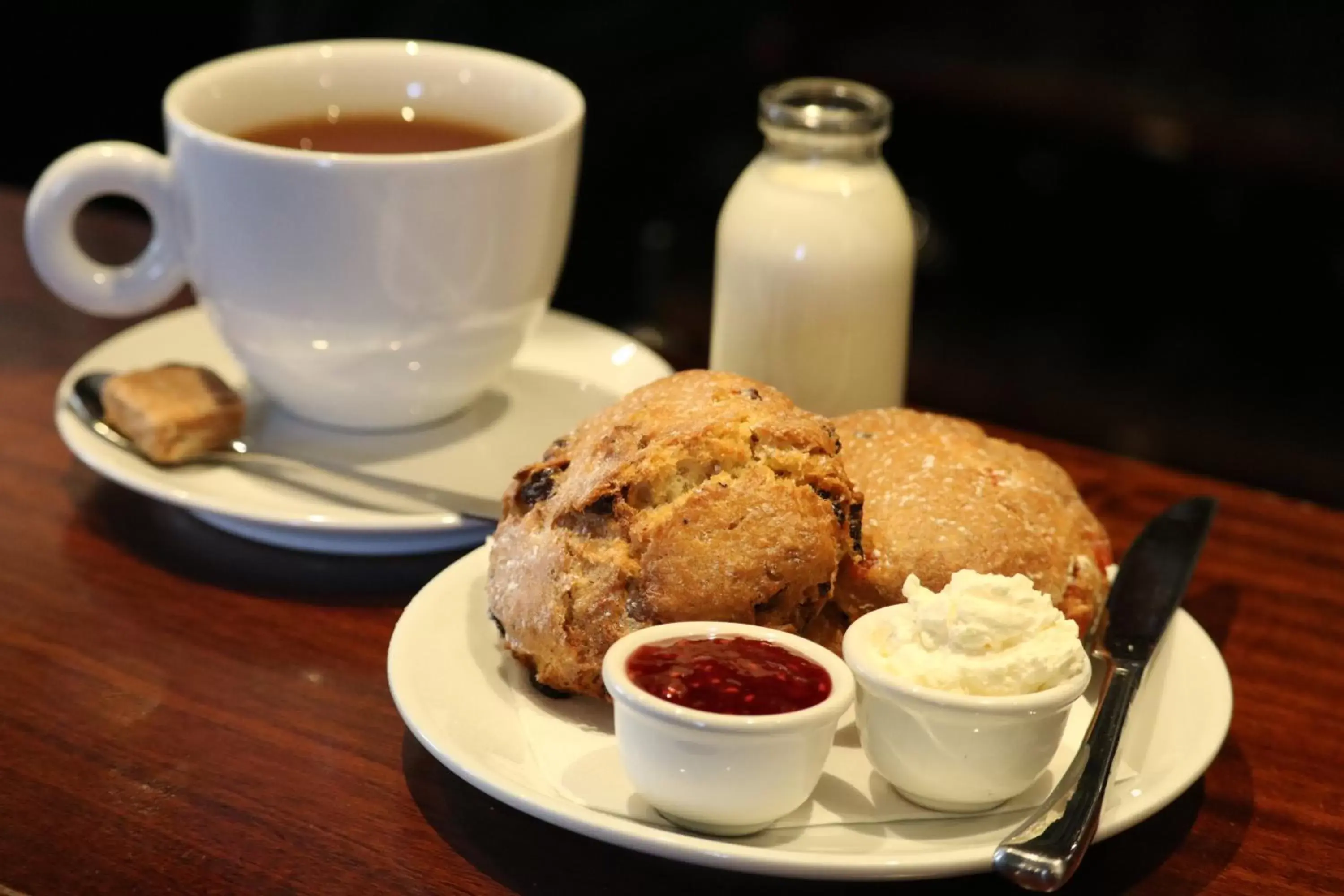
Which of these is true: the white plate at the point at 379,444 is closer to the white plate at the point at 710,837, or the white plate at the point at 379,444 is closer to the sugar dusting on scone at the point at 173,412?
the sugar dusting on scone at the point at 173,412

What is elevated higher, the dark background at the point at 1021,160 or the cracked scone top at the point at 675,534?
the cracked scone top at the point at 675,534

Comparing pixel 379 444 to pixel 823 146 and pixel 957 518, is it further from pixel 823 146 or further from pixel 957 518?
pixel 957 518

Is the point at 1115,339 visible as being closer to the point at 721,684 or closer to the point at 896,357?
the point at 896,357

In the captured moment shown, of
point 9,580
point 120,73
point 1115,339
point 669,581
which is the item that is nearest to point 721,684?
point 669,581

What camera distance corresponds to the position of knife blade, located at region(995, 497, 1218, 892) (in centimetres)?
92

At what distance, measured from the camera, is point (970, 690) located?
1.01m

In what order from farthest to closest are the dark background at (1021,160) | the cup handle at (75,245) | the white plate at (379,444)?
the dark background at (1021,160), the cup handle at (75,245), the white plate at (379,444)

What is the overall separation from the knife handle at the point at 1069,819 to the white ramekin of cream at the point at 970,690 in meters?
0.03

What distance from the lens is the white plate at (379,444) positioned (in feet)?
4.54

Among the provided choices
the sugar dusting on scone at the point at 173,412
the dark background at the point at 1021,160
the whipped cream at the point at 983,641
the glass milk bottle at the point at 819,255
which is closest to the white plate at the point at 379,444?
the sugar dusting on scone at the point at 173,412

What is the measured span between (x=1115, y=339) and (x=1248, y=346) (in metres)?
0.29

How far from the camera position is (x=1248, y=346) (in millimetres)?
3250

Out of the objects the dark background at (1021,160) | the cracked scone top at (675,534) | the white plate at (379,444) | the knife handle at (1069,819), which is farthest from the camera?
the dark background at (1021,160)

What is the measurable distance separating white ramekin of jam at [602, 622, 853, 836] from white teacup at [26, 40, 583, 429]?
606 mm
